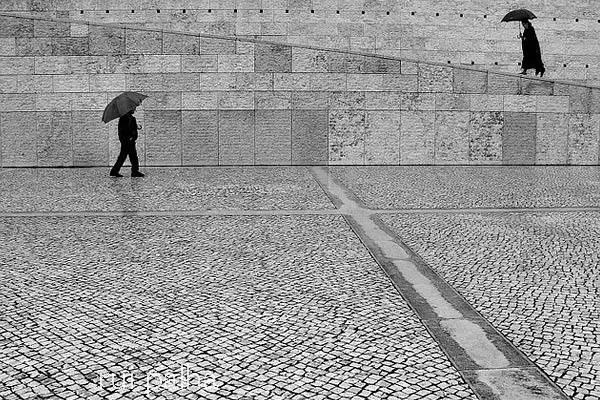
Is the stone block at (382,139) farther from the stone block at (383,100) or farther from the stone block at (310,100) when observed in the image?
the stone block at (310,100)

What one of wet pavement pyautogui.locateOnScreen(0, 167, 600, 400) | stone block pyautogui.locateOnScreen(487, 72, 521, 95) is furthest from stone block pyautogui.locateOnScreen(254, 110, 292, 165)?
wet pavement pyautogui.locateOnScreen(0, 167, 600, 400)

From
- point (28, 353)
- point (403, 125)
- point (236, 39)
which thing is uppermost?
point (236, 39)

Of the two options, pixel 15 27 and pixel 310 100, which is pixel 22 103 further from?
pixel 310 100

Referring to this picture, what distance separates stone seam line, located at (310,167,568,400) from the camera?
3.38 meters

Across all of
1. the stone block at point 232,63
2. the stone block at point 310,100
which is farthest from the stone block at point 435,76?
the stone block at point 232,63

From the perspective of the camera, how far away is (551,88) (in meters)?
16.4

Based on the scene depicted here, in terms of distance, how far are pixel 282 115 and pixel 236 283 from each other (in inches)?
440

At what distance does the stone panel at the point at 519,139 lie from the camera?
1641cm

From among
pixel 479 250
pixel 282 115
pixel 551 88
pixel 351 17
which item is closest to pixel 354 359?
pixel 479 250

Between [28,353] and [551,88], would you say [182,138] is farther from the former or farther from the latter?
[28,353]

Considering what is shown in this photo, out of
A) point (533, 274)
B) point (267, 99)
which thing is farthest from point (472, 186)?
point (533, 274)

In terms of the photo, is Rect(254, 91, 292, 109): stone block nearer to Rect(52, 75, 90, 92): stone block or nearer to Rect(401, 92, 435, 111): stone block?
Rect(401, 92, 435, 111): stone block

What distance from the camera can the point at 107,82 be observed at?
16375mm

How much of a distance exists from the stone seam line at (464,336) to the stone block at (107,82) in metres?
10.7
